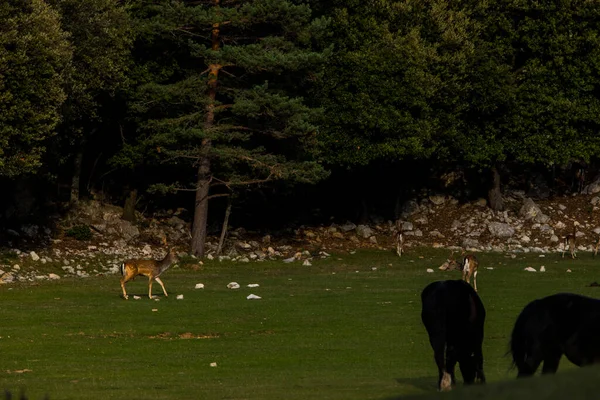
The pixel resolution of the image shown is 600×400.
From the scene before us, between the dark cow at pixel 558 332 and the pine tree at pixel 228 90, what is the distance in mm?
34815

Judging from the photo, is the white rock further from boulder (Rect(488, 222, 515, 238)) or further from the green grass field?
boulder (Rect(488, 222, 515, 238))

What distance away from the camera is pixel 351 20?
2164 inches

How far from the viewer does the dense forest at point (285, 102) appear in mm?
45812

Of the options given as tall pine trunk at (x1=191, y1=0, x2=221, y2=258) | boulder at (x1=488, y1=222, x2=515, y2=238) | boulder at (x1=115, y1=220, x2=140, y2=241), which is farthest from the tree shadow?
boulder at (x1=488, y1=222, x2=515, y2=238)

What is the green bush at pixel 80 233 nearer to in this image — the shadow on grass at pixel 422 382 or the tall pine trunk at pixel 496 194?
the tall pine trunk at pixel 496 194

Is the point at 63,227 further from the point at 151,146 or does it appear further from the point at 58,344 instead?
the point at 58,344

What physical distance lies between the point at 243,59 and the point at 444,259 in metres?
12.1

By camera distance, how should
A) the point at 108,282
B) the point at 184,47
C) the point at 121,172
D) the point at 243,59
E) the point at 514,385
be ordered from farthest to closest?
the point at 121,172
the point at 184,47
the point at 243,59
the point at 108,282
the point at 514,385

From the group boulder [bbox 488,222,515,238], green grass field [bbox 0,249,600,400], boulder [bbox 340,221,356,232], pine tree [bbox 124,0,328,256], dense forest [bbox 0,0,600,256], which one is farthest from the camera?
boulder [bbox 340,221,356,232]

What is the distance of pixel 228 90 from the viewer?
47969mm

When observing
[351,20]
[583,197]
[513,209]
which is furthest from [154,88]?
[583,197]

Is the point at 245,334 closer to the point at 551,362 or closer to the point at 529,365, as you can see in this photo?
the point at 529,365

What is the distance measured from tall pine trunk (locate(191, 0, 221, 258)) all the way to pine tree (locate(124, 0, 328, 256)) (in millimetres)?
44

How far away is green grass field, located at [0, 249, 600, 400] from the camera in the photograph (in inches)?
656
